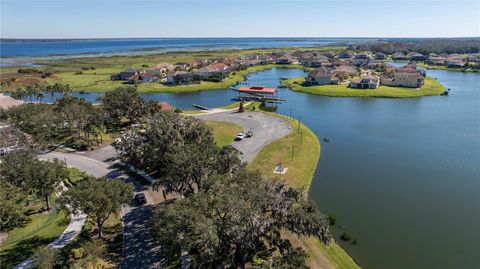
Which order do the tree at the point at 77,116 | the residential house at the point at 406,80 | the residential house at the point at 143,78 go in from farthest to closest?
the residential house at the point at 143,78, the residential house at the point at 406,80, the tree at the point at 77,116

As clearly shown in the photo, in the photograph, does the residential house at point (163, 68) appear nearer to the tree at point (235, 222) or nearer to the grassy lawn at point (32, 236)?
the grassy lawn at point (32, 236)

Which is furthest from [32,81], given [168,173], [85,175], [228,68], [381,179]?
[381,179]

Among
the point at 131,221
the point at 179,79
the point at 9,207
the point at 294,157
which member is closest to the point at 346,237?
the point at 294,157

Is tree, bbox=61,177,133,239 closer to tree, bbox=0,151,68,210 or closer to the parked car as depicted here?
tree, bbox=0,151,68,210

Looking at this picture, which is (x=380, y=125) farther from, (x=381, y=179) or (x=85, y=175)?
(x=85, y=175)

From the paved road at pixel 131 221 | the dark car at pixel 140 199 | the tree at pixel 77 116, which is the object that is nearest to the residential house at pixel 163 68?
the tree at pixel 77 116

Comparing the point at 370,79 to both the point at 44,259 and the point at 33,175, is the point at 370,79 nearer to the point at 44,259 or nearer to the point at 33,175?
the point at 33,175
